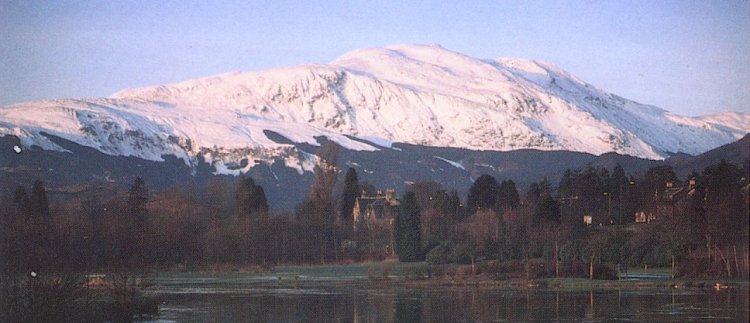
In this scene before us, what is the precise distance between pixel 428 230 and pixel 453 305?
42.1m

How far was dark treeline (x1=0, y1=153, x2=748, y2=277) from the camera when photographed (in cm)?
4903

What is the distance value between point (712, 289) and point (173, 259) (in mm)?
38934

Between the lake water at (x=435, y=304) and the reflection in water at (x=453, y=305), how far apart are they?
0.11 feet

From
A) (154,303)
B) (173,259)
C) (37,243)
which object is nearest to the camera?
(37,243)

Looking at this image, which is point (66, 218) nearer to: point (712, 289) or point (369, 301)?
point (369, 301)

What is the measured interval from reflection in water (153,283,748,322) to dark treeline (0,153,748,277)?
1852 millimetres

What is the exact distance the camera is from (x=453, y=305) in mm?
56688

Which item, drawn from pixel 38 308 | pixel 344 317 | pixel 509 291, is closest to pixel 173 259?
pixel 509 291

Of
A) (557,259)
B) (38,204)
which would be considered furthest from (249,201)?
(38,204)

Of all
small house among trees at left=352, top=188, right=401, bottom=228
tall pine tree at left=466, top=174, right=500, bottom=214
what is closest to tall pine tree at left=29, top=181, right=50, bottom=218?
small house among trees at left=352, top=188, right=401, bottom=228

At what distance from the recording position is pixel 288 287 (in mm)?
72688

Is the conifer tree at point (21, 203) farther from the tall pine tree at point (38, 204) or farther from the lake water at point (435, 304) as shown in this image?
the lake water at point (435, 304)

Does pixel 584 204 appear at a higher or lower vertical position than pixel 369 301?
higher

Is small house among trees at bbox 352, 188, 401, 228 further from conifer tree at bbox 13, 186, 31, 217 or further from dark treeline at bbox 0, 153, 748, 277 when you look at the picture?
conifer tree at bbox 13, 186, 31, 217
